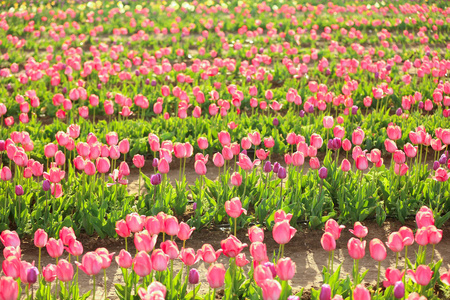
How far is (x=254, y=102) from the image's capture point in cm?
615

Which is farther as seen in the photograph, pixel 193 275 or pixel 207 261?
pixel 207 261

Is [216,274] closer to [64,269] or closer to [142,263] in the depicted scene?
[142,263]

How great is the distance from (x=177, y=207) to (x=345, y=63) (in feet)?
15.2

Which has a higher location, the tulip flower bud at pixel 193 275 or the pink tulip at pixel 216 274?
the pink tulip at pixel 216 274

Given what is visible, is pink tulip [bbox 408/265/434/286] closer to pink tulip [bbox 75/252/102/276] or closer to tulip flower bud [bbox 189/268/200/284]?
tulip flower bud [bbox 189/268/200/284]

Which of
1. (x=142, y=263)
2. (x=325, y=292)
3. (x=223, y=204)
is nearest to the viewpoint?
(x=325, y=292)

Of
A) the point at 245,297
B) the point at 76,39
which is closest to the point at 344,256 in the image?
the point at 245,297

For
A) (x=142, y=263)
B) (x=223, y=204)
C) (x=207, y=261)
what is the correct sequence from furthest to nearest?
(x=223, y=204)
(x=207, y=261)
(x=142, y=263)

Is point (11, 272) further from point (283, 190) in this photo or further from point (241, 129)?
point (241, 129)

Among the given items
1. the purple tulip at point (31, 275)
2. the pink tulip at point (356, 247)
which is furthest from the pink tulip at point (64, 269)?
the pink tulip at point (356, 247)

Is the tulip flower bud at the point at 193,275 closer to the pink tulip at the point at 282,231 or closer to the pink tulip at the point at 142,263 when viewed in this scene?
the pink tulip at the point at 142,263

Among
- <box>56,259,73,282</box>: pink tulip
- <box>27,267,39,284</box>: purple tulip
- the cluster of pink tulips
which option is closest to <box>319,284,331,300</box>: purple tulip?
the cluster of pink tulips

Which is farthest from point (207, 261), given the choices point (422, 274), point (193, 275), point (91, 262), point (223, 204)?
point (223, 204)

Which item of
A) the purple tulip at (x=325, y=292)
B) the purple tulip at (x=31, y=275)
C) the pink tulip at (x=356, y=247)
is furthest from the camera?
the pink tulip at (x=356, y=247)
